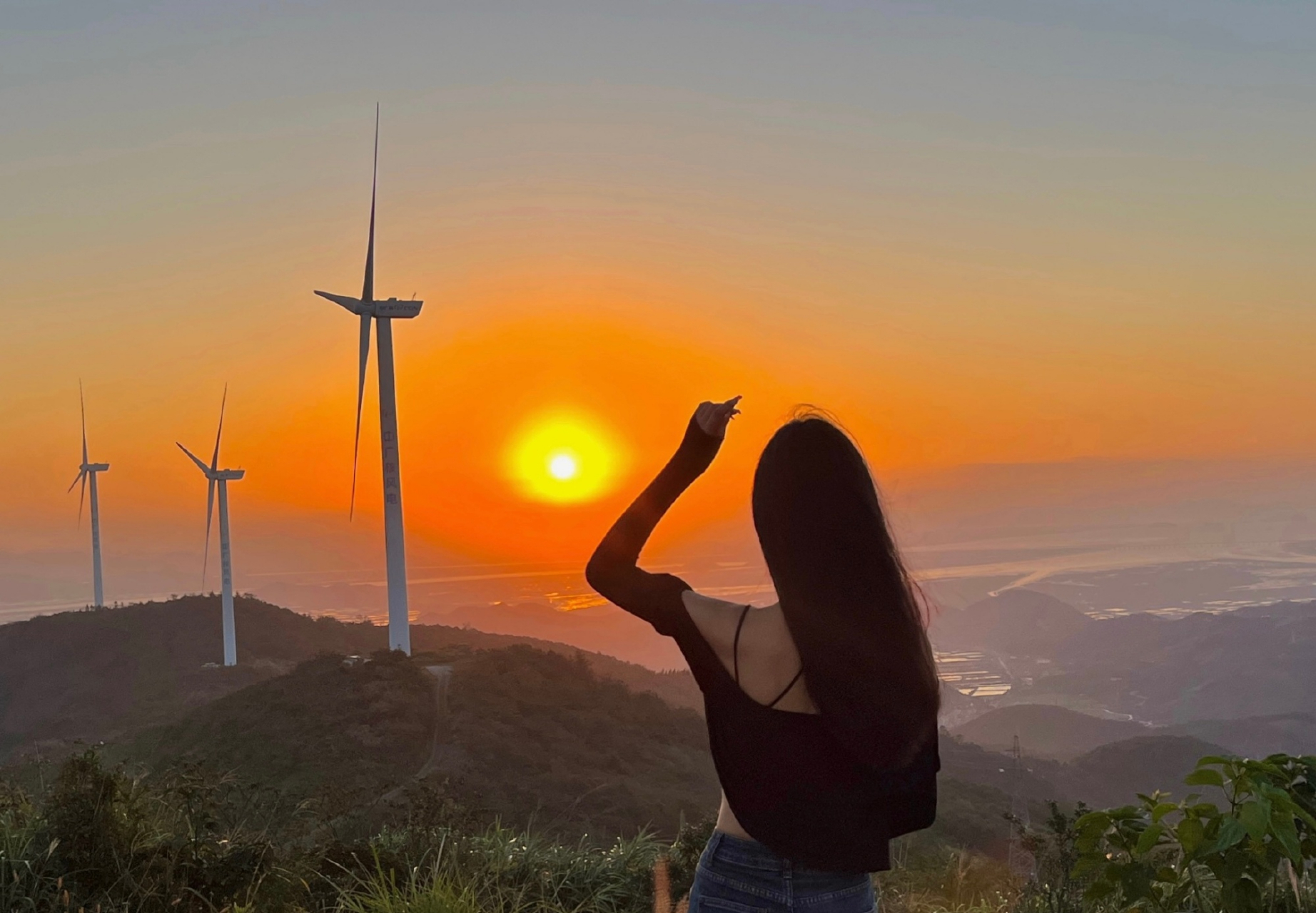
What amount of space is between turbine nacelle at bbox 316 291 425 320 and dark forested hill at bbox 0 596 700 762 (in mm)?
30973

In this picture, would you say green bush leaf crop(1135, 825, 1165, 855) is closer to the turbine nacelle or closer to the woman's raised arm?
the woman's raised arm

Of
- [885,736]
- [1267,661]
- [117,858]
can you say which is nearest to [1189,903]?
[885,736]

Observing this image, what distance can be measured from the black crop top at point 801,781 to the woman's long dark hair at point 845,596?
→ 0.08m

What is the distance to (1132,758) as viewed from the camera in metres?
83.5

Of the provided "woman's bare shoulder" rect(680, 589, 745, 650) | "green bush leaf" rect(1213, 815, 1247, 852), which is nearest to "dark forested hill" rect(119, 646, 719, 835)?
"green bush leaf" rect(1213, 815, 1247, 852)

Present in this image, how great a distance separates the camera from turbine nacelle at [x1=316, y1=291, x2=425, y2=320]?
152 ft

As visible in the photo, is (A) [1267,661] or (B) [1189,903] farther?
(A) [1267,661]

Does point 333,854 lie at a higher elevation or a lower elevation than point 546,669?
higher

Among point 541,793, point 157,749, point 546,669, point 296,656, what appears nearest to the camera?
point 541,793

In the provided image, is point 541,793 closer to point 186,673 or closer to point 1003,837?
point 1003,837

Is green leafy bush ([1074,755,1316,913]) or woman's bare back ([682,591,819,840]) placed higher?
woman's bare back ([682,591,819,840])

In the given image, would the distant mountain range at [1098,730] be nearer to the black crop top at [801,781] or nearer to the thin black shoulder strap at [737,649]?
the black crop top at [801,781]

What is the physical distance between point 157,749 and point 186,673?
3558cm

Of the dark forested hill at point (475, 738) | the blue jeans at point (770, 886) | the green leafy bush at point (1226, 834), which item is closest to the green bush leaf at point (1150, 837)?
the green leafy bush at point (1226, 834)
